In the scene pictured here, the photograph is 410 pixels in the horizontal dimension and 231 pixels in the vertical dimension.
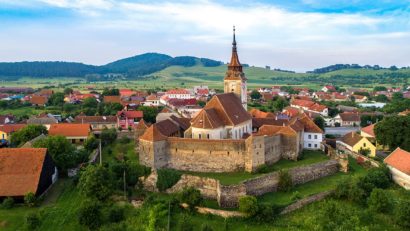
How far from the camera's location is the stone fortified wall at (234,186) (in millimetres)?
35062

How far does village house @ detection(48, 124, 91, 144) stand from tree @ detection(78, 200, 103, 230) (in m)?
28.1

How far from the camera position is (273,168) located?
134ft

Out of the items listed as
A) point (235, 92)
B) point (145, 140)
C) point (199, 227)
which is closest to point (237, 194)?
point (199, 227)

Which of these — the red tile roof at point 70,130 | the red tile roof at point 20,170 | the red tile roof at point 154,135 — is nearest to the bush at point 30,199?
the red tile roof at point 20,170

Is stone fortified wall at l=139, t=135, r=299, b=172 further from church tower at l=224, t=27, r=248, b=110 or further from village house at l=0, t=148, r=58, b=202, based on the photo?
church tower at l=224, t=27, r=248, b=110

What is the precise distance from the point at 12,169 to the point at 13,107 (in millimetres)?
79093

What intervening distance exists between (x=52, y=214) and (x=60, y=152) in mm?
12164

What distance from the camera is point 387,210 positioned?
111ft

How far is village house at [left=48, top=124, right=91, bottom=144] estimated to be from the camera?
190 ft

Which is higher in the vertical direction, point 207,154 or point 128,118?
point 207,154

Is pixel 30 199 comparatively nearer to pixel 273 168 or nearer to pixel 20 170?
pixel 20 170

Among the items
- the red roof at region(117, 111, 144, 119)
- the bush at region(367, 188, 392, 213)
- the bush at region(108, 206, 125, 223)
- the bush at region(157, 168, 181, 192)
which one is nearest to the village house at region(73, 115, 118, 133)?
the red roof at region(117, 111, 144, 119)

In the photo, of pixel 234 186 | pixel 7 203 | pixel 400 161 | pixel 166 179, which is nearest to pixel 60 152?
pixel 7 203

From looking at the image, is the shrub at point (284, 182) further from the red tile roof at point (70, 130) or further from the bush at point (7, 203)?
the red tile roof at point (70, 130)
